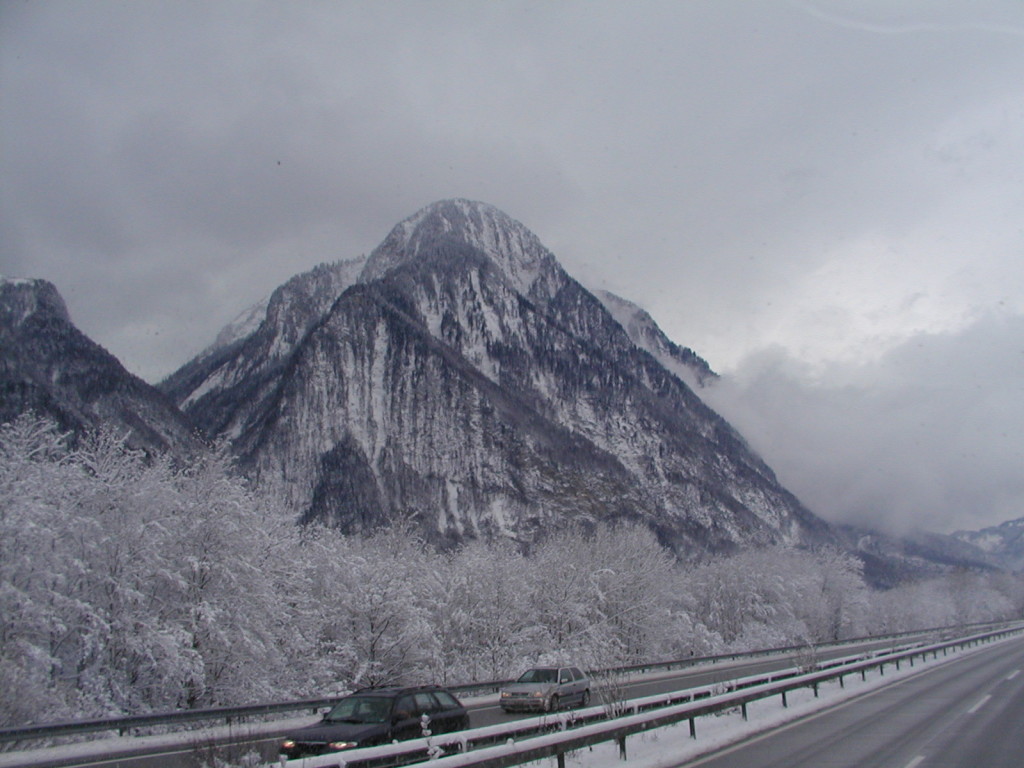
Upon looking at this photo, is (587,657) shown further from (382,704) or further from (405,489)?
(405,489)

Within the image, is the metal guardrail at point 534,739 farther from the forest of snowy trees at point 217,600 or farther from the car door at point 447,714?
the forest of snowy trees at point 217,600

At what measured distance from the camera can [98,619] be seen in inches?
880

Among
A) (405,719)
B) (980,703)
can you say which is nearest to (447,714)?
(405,719)

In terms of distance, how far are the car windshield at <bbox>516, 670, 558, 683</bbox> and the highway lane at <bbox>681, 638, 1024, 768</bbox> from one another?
9068mm

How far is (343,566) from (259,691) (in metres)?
10.2

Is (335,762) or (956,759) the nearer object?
(335,762)

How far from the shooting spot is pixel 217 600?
90.2 feet

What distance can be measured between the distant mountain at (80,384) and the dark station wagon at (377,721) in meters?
144

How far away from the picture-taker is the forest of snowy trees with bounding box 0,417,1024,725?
2211 cm

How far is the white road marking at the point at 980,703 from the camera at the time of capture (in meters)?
19.4

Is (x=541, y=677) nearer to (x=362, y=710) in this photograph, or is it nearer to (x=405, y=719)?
(x=405, y=719)

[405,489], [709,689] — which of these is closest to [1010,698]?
[709,689]

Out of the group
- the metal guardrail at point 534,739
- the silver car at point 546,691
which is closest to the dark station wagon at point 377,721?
the metal guardrail at point 534,739

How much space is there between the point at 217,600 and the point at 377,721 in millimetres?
15486
